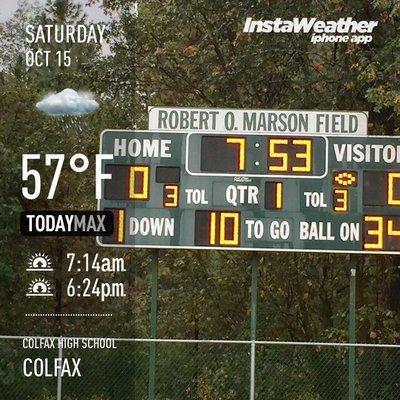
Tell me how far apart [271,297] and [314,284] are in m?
0.77

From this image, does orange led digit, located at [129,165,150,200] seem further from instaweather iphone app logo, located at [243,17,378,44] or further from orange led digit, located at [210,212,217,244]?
instaweather iphone app logo, located at [243,17,378,44]

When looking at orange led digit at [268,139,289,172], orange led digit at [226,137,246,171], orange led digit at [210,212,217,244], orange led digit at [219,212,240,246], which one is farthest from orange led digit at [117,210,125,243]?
orange led digit at [268,139,289,172]

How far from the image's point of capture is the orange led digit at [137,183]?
1388 cm

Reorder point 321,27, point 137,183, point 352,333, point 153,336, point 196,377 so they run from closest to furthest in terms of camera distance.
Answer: point 137,183 → point 153,336 → point 352,333 → point 196,377 → point 321,27

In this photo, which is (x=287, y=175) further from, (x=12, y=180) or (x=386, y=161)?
(x=12, y=180)

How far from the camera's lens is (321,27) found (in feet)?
59.0

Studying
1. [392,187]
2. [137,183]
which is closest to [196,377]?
[137,183]

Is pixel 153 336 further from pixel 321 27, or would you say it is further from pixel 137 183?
pixel 321 27

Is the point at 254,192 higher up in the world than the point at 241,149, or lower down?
lower down

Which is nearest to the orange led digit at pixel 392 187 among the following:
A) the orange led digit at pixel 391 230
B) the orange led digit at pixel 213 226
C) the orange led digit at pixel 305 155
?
the orange led digit at pixel 391 230

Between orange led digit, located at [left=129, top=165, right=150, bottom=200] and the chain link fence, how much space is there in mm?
2218

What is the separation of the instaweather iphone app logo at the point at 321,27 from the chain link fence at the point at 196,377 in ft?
15.5

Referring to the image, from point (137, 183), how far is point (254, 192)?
1399 mm

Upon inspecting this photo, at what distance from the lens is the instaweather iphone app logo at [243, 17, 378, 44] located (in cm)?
1755
